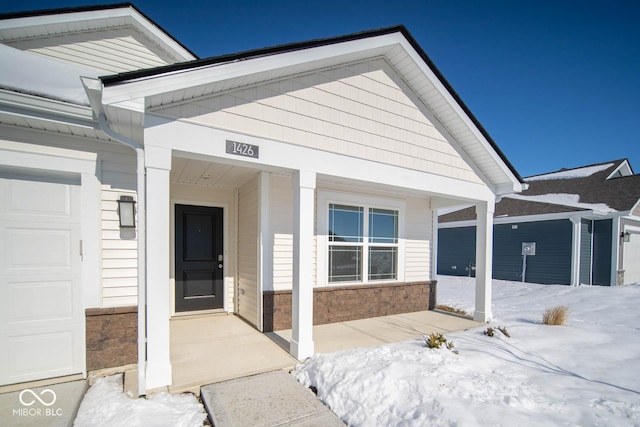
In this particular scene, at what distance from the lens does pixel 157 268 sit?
3012 mm

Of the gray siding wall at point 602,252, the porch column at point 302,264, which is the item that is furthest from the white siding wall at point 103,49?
the gray siding wall at point 602,252

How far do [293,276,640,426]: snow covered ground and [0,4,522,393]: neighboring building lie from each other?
0.92 metres

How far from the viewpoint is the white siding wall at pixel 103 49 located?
5652 mm

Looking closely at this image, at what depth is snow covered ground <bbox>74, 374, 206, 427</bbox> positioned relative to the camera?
2584 millimetres

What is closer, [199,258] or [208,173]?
[208,173]

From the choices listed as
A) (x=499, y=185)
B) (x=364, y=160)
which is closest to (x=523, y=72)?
(x=499, y=185)

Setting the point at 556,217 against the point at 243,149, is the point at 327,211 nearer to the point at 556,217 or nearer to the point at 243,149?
the point at 243,149

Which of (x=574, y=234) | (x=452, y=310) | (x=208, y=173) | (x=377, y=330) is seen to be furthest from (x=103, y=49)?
(x=574, y=234)

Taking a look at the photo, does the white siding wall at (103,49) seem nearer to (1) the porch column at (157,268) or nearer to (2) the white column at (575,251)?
(1) the porch column at (157,268)

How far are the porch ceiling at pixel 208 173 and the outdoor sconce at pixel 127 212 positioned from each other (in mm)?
873

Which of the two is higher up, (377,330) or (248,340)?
(248,340)

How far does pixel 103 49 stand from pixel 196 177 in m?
3.62

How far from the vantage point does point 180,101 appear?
3.21 metres

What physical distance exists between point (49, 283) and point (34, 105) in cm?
199
